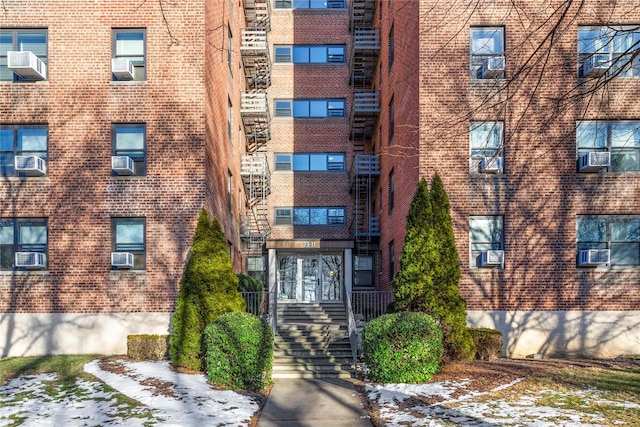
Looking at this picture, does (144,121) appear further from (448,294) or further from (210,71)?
(448,294)

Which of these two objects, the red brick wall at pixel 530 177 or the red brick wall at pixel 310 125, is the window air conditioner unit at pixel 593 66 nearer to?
the red brick wall at pixel 530 177

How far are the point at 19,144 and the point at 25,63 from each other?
2.37 m

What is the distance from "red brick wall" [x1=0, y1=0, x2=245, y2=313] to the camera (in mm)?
14875

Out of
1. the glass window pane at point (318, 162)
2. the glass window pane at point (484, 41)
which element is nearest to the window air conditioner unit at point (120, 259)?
the glass window pane at point (484, 41)

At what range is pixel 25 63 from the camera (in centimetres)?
1458

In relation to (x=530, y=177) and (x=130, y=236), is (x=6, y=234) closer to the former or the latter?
(x=130, y=236)


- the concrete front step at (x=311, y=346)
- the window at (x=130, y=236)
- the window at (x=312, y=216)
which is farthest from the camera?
the window at (x=312, y=216)

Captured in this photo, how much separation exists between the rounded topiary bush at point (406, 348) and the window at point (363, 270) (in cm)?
1191

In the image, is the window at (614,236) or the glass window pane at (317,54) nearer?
the window at (614,236)

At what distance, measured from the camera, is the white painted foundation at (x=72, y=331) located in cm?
1474

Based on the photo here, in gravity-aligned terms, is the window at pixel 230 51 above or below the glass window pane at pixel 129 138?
above

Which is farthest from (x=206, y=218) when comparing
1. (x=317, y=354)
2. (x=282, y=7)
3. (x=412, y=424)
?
(x=282, y=7)

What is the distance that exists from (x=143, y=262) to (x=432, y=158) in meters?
9.01

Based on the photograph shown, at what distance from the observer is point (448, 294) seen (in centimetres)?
1308
